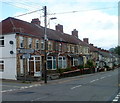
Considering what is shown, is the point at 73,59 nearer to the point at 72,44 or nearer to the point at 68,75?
the point at 72,44

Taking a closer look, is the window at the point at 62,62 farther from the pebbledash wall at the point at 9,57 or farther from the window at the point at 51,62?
the pebbledash wall at the point at 9,57

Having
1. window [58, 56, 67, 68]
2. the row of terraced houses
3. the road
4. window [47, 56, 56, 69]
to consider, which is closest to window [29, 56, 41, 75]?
the row of terraced houses

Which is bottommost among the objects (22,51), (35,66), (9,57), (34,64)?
(35,66)

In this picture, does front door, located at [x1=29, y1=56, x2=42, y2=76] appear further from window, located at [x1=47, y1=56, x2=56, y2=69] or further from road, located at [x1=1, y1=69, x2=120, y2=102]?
road, located at [x1=1, y1=69, x2=120, y2=102]

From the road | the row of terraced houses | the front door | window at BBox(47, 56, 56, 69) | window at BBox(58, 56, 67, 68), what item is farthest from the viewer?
window at BBox(58, 56, 67, 68)

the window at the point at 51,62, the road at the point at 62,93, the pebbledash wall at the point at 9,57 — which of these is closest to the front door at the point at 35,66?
the pebbledash wall at the point at 9,57

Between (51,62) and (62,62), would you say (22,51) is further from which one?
(62,62)

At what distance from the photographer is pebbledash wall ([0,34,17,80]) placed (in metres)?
25.7

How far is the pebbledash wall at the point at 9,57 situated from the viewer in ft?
84.4

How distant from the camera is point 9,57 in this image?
2625 centimetres

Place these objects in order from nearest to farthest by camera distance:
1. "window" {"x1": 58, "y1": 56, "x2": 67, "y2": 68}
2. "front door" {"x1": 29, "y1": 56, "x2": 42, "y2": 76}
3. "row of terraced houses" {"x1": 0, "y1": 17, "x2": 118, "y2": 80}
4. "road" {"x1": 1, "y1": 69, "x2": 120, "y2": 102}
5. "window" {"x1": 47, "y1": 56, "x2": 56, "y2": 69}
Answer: "road" {"x1": 1, "y1": 69, "x2": 120, "y2": 102} → "row of terraced houses" {"x1": 0, "y1": 17, "x2": 118, "y2": 80} → "front door" {"x1": 29, "y1": 56, "x2": 42, "y2": 76} → "window" {"x1": 47, "y1": 56, "x2": 56, "y2": 69} → "window" {"x1": 58, "y1": 56, "x2": 67, "y2": 68}

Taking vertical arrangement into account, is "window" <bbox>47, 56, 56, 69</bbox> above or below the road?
above

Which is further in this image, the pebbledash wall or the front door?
the front door

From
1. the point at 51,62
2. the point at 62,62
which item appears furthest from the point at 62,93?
the point at 62,62
